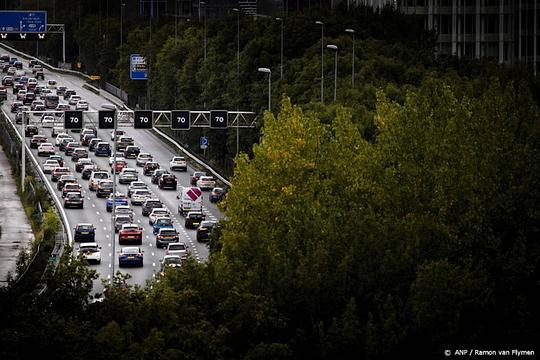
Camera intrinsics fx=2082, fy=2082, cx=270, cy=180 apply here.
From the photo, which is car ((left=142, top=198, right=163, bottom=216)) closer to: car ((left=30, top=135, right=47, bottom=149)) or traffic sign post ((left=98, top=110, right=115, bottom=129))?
traffic sign post ((left=98, top=110, right=115, bottom=129))

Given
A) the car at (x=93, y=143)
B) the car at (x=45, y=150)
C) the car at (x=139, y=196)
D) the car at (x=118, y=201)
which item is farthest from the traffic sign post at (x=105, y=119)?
the car at (x=93, y=143)

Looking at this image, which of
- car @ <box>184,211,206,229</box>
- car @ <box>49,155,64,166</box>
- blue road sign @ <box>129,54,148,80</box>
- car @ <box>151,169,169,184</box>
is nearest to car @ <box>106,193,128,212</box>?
car @ <box>184,211,206,229</box>

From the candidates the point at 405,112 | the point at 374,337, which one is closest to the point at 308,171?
the point at 405,112

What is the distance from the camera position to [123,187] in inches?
5714

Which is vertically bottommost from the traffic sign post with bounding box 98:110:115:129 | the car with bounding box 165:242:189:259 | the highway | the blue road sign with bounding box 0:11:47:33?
the highway

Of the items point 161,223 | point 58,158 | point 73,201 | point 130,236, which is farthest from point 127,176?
point 130,236

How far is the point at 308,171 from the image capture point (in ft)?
309

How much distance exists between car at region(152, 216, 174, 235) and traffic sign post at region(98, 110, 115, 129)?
6.10m

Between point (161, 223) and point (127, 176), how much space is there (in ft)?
88.7

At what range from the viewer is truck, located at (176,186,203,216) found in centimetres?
12512

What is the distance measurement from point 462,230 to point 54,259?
26.6 meters

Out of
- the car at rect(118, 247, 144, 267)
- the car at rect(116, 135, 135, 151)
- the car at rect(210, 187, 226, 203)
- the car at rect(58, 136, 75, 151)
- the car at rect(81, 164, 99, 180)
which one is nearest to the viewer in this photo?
the car at rect(118, 247, 144, 267)

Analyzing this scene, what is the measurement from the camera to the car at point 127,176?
14638 centimetres

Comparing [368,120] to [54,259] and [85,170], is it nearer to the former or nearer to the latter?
[54,259]
